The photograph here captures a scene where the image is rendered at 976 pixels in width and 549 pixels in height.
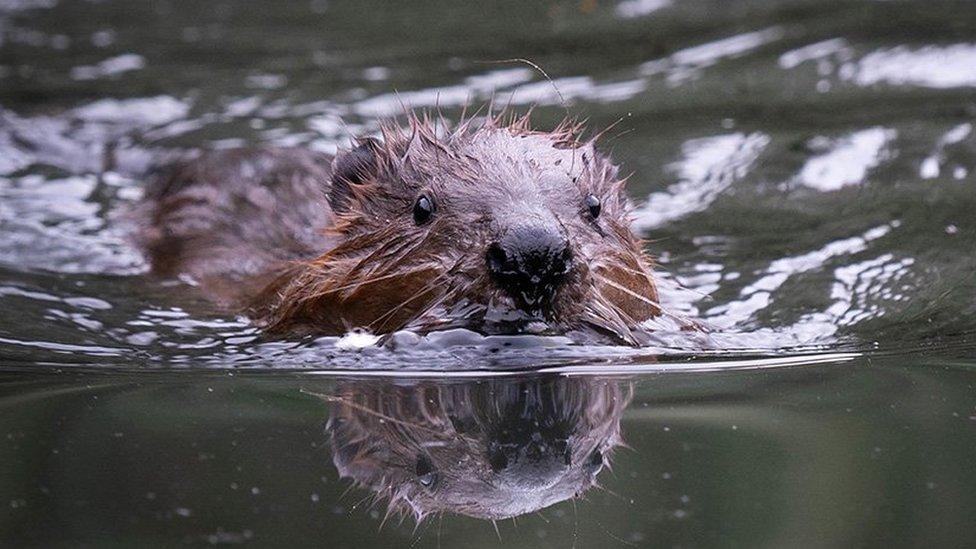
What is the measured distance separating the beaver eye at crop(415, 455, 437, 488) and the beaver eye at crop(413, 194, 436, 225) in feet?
3.70

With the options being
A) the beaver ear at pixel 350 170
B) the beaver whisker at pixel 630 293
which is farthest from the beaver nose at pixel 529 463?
the beaver ear at pixel 350 170

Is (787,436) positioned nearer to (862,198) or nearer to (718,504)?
(718,504)

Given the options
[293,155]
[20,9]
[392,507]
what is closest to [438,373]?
[392,507]

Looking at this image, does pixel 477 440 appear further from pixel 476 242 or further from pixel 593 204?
pixel 593 204

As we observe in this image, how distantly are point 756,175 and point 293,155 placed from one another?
188 centimetres

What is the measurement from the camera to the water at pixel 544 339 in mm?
2748

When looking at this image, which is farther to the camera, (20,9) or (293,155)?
(20,9)

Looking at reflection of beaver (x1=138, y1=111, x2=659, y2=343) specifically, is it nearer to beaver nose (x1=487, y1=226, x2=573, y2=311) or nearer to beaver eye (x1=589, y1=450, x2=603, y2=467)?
beaver nose (x1=487, y1=226, x2=573, y2=311)

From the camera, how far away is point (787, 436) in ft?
10.4

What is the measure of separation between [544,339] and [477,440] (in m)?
0.70

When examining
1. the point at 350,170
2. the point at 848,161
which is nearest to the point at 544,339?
the point at 350,170

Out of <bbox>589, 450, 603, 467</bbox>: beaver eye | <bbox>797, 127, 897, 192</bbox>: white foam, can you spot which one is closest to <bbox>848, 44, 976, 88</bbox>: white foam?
<bbox>797, 127, 897, 192</bbox>: white foam

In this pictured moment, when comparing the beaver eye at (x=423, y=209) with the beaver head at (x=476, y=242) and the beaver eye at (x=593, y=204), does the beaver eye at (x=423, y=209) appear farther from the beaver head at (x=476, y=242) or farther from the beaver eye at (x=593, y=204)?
the beaver eye at (x=593, y=204)

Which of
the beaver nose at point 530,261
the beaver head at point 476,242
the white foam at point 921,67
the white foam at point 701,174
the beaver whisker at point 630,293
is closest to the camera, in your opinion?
the beaver nose at point 530,261
